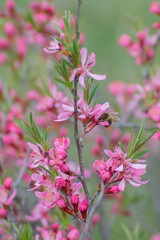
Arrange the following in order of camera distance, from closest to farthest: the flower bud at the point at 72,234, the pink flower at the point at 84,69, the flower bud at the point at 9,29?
the pink flower at the point at 84,69 → the flower bud at the point at 72,234 → the flower bud at the point at 9,29

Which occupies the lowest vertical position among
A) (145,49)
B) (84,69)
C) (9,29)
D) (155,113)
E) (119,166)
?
(119,166)

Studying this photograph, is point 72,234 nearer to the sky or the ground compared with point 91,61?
nearer to the ground

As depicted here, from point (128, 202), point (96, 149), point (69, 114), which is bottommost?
point (128, 202)

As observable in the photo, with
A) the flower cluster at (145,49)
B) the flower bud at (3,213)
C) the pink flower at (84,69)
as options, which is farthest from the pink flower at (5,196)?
the flower cluster at (145,49)

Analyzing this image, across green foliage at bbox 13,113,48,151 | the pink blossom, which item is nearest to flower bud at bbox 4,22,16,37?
the pink blossom

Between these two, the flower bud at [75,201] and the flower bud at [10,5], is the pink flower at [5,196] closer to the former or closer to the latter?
the flower bud at [75,201]

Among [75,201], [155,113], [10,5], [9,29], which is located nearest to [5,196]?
[75,201]

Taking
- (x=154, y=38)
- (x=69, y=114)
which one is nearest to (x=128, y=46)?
(x=154, y=38)

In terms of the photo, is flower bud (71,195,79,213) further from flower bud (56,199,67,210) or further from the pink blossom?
the pink blossom

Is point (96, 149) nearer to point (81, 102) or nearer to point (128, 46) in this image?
point (128, 46)

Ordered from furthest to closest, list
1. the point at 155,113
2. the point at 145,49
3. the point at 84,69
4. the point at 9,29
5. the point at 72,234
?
the point at 9,29, the point at 145,49, the point at 155,113, the point at 72,234, the point at 84,69

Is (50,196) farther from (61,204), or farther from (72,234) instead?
(72,234)
